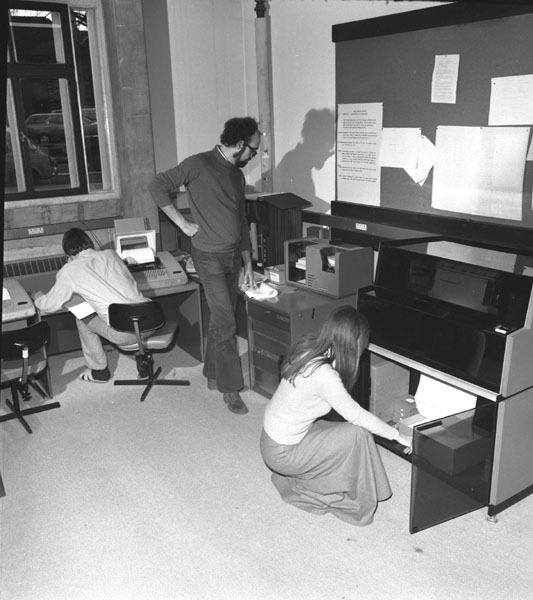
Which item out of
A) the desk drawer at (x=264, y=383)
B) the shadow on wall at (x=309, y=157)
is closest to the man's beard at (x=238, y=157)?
the shadow on wall at (x=309, y=157)

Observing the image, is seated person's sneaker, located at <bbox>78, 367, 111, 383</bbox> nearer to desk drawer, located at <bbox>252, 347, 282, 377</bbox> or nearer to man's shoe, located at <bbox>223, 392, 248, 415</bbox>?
man's shoe, located at <bbox>223, 392, 248, 415</bbox>

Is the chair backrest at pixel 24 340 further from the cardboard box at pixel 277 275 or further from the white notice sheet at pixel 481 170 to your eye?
the white notice sheet at pixel 481 170

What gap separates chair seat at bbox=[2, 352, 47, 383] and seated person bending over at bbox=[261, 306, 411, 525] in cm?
154

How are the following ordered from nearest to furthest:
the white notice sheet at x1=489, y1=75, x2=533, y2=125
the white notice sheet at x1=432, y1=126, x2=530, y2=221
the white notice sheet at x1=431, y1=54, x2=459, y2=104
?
the white notice sheet at x1=489, y1=75, x2=533, y2=125
the white notice sheet at x1=432, y1=126, x2=530, y2=221
the white notice sheet at x1=431, y1=54, x2=459, y2=104

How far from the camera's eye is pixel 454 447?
8.30 ft

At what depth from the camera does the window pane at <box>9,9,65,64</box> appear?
14.6ft

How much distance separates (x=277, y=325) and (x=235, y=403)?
1.79 feet

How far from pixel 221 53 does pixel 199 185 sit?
6.13ft

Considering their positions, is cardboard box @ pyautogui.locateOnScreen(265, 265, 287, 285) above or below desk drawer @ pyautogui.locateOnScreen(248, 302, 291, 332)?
above

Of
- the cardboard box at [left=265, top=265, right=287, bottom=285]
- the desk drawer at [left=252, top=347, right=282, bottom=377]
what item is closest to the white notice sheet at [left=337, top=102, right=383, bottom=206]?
the cardboard box at [left=265, top=265, right=287, bottom=285]

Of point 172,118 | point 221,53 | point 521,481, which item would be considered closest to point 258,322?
point 521,481

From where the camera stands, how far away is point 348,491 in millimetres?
2693

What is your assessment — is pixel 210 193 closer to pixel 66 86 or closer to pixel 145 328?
pixel 145 328

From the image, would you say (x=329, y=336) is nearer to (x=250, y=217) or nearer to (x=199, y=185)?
(x=199, y=185)
